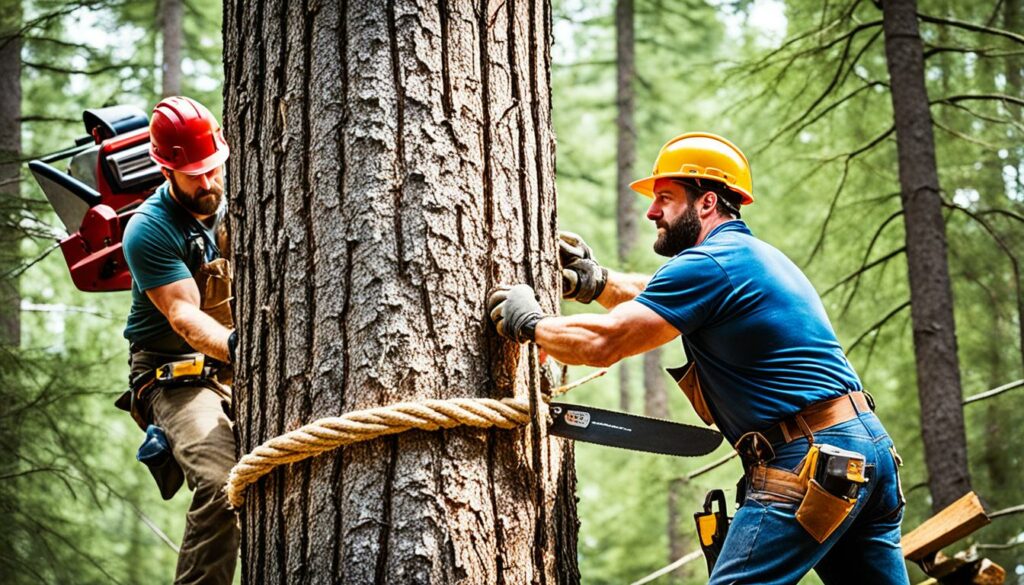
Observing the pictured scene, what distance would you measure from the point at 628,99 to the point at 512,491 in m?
14.0

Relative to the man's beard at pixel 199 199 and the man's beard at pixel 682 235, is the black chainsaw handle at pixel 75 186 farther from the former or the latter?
the man's beard at pixel 682 235

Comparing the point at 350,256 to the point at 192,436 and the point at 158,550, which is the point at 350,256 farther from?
the point at 158,550

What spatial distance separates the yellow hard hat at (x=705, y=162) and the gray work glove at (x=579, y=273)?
0.35 m

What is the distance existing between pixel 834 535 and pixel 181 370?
8.44 feet

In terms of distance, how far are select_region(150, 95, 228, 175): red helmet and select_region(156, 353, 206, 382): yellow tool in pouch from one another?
0.77m

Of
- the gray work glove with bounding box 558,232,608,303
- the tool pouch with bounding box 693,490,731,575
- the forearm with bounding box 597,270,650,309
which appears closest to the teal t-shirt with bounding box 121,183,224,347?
the gray work glove with bounding box 558,232,608,303

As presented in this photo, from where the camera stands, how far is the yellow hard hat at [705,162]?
11.4 ft

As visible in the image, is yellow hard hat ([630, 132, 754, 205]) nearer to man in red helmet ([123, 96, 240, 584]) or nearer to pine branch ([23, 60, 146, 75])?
man in red helmet ([123, 96, 240, 584])

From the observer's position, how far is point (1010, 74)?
38.7 feet

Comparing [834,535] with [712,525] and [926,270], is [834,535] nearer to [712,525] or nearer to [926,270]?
[712,525]

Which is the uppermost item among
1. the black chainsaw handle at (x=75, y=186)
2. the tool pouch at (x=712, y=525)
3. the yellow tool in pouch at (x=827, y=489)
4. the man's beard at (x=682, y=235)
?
the black chainsaw handle at (x=75, y=186)

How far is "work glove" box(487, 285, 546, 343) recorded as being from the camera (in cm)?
257

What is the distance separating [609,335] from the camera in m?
2.99

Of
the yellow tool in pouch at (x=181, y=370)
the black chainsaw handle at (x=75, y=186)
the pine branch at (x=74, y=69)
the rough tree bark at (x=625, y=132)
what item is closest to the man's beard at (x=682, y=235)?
the yellow tool in pouch at (x=181, y=370)
